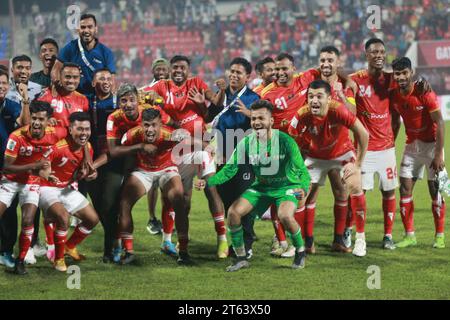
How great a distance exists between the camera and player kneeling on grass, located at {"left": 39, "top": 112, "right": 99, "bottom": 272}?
7957 millimetres

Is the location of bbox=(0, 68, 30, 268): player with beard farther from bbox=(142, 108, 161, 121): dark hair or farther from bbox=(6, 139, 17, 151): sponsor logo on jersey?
bbox=(142, 108, 161, 121): dark hair

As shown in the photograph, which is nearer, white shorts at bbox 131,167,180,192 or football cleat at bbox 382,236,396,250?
white shorts at bbox 131,167,180,192

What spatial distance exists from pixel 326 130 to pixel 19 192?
305 cm

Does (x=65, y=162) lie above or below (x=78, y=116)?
below

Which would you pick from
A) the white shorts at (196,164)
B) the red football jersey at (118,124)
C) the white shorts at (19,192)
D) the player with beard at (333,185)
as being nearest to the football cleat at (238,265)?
the player with beard at (333,185)

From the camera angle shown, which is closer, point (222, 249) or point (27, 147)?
point (27, 147)

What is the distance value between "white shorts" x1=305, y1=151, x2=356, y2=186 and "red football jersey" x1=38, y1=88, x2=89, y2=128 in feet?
7.74

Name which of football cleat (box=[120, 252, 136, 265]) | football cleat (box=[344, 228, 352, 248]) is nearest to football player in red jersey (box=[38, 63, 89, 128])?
football cleat (box=[120, 252, 136, 265])

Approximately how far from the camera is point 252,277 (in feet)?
25.0

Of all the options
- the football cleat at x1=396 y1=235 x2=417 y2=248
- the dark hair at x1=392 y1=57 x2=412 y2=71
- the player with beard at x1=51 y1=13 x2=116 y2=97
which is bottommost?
the football cleat at x1=396 y1=235 x2=417 y2=248

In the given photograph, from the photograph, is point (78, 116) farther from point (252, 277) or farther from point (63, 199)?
point (252, 277)

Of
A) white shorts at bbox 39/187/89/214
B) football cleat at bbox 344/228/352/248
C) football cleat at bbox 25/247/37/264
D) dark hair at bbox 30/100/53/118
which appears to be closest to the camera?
dark hair at bbox 30/100/53/118

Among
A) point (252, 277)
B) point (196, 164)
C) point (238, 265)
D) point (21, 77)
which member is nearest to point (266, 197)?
point (238, 265)

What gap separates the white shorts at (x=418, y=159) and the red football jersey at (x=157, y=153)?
8.51 feet
